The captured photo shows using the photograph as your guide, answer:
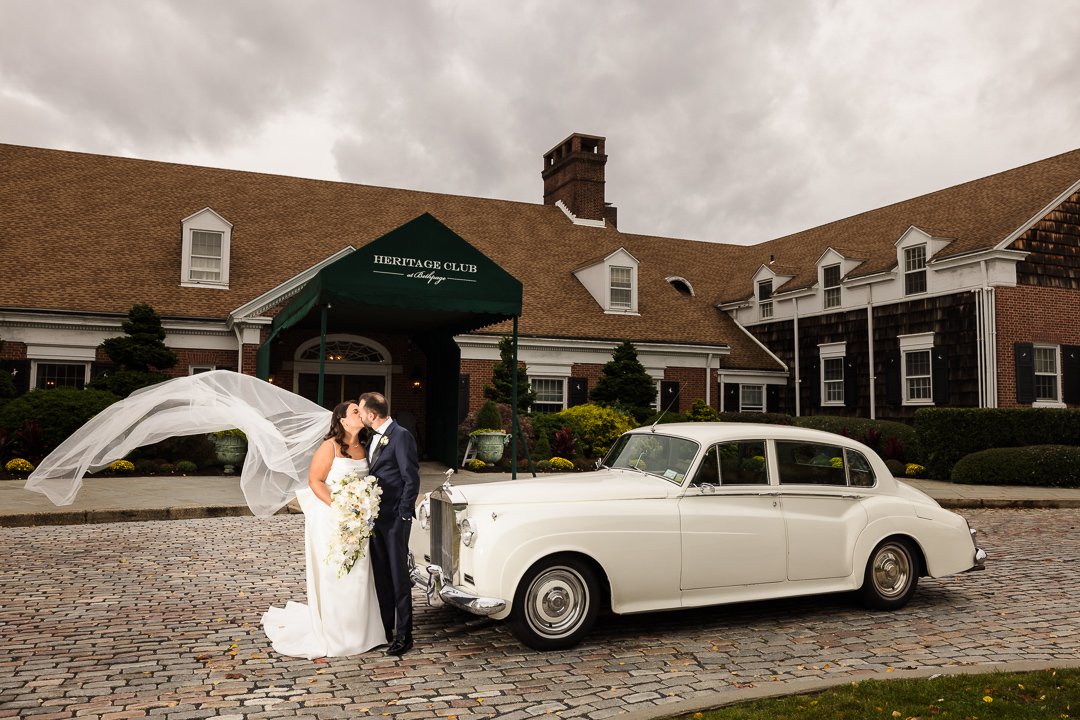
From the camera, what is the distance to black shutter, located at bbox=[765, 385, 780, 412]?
30172mm

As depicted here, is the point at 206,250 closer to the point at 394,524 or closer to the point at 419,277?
the point at 419,277

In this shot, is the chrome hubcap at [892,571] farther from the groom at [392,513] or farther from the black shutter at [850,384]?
→ the black shutter at [850,384]

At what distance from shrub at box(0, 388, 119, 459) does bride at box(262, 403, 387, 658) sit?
1381cm

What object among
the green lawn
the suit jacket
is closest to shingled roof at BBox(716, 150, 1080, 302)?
the green lawn

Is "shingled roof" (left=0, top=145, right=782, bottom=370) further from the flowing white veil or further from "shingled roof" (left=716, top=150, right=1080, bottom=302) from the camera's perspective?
the flowing white veil

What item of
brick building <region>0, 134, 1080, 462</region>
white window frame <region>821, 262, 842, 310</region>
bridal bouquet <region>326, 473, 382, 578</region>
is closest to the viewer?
bridal bouquet <region>326, 473, 382, 578</region>

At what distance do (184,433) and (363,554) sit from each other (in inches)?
116

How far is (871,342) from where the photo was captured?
26562mm

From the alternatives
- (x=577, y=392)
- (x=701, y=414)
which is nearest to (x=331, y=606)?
(x=701, y=414)

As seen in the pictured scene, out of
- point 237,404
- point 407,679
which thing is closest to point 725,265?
point 237,404

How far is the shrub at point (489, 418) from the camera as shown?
21266 millimetres

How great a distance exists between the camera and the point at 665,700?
498 cm

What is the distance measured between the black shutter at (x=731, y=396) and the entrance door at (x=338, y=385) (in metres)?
12.4

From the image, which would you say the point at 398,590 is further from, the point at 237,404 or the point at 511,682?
the point at 237,404
